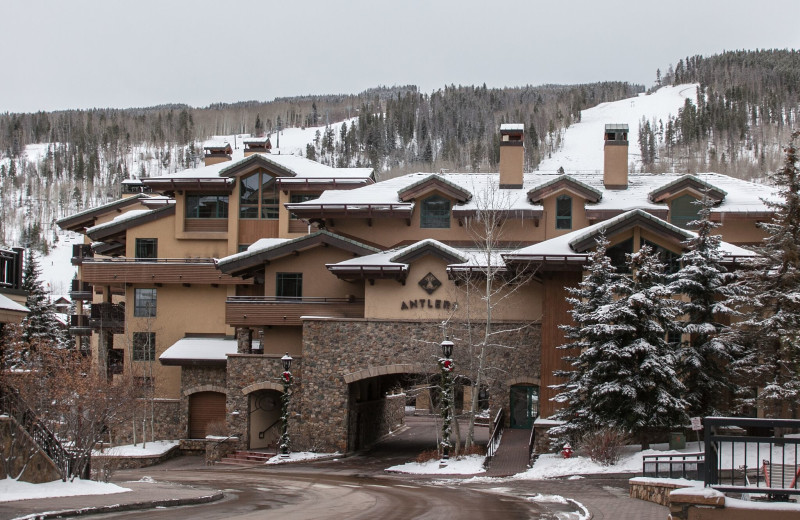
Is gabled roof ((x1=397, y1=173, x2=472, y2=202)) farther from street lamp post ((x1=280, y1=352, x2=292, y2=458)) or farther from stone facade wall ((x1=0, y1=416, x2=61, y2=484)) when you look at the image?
stone facade wall ((x1=0, y1=416, x2=61, y2=484))

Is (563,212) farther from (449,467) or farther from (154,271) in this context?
(154,271)

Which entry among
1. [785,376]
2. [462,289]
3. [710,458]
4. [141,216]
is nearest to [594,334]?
[785,376]

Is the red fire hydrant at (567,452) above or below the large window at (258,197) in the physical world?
below

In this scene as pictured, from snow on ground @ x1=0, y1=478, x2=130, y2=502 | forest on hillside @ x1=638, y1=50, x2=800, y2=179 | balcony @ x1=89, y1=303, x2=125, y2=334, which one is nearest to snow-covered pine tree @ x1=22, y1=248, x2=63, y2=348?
balcony @ x1=89, y1=303, x2=125, y2=334

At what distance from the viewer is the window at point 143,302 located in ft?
146

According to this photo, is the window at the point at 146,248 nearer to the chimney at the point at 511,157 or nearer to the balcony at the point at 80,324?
the balcony at the point at 80,324

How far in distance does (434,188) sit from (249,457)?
1360 centimetres

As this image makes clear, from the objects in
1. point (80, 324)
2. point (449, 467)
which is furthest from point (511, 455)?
point (80, 324)

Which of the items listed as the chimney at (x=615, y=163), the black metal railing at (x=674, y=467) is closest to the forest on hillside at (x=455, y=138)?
the chimney at (x=615, y=163)

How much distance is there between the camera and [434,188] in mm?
39344

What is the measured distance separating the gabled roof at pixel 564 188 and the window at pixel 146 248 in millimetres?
18756

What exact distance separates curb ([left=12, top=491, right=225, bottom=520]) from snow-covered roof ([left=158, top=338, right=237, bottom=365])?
20.1 metres

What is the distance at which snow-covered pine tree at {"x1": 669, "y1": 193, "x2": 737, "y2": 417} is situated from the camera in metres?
27.2

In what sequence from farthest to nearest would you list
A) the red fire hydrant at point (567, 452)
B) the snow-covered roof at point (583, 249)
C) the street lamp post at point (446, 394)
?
the snow-covered roof at point (583, 249), the street lamp post at point (446, 394), the red fire hydrant at point (567, 452)
